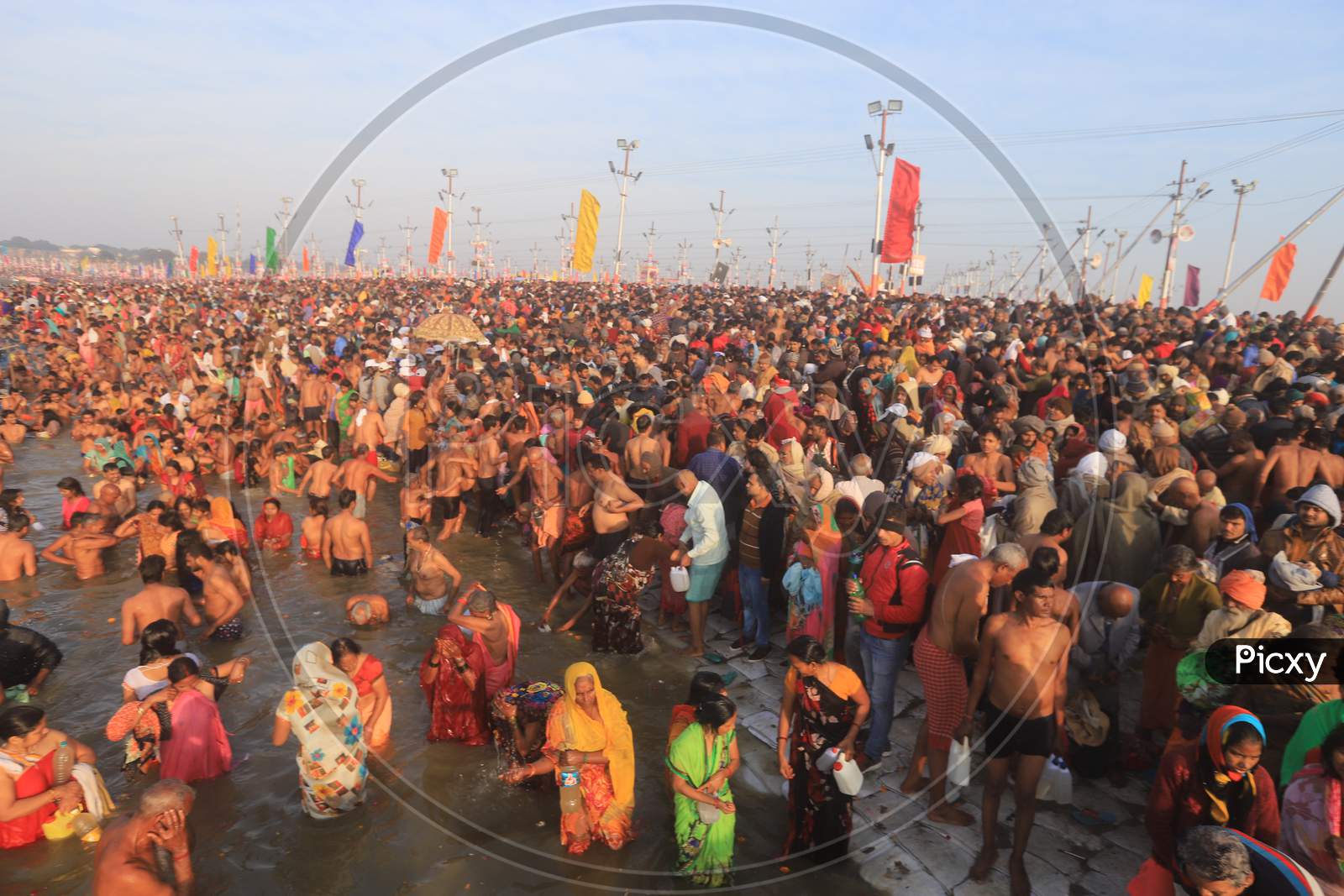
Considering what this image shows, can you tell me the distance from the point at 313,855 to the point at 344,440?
11155mm

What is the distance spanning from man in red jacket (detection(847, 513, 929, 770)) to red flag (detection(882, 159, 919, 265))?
51.1 ft

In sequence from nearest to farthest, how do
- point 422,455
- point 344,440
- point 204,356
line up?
point 422,455, point 344,440, point 204,356

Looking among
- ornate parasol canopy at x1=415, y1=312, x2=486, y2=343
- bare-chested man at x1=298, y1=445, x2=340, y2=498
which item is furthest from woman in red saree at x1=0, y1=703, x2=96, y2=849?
ornate parasol canopy at x1=415, y1=312, x2=486, y2=343

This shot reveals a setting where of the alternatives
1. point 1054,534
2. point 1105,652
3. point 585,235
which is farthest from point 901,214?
point 1105,652

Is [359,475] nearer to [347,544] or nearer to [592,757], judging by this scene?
[347,544]

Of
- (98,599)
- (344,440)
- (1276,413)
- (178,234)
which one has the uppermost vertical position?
(178,234)

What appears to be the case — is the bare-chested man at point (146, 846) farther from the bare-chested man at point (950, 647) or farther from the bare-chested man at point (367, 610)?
the bare-chested man at point (950, 647)

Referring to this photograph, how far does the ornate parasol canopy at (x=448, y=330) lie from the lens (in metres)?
14.3

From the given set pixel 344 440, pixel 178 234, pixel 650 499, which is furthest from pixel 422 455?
pixel 178 234

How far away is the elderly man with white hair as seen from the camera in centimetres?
632

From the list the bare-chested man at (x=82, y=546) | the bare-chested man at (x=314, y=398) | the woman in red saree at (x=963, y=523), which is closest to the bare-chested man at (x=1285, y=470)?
the woman in red saree at (x=963, y=523)

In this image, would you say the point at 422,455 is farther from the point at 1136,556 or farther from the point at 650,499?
the point at 1136,556

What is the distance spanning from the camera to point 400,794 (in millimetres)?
4863

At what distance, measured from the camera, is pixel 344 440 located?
14391 mm
